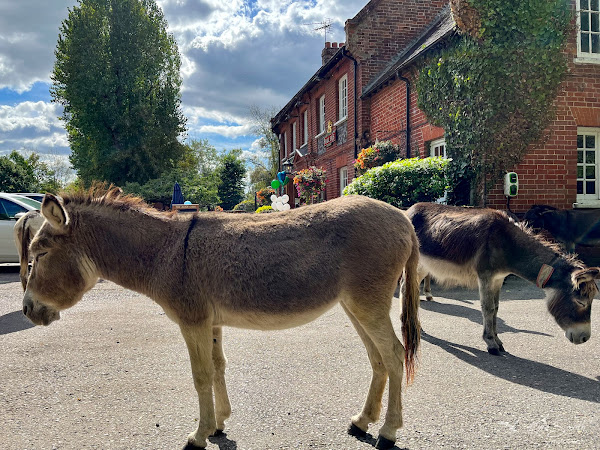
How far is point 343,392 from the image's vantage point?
3654 millimetres

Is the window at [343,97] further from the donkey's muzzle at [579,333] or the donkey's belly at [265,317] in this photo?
the donkey's belly at [265,317]

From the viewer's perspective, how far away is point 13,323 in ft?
20.3

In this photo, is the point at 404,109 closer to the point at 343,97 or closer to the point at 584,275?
the point at 343,97

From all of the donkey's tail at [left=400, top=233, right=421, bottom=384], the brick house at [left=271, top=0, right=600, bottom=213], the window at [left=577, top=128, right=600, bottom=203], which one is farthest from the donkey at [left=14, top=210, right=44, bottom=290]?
the window at [left=577, top=128, right=600, bottom=203]

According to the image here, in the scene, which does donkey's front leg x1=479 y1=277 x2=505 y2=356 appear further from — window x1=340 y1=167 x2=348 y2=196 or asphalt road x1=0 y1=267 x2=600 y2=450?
window x1=340 y1=167 x2=348 y2=196

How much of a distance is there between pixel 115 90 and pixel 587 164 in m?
29.2

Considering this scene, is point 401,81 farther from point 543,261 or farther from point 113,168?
point 113,168

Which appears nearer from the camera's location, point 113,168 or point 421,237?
point 421,237

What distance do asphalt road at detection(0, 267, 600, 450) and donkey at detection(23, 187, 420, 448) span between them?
36 centimetres

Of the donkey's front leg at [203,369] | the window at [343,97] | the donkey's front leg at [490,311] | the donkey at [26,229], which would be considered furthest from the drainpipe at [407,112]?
the donkey's front leg at [203,369]

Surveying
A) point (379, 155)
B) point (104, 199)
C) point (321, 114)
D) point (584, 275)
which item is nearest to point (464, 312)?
point (584, 275)

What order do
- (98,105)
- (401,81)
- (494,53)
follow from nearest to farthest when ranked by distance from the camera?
(494,53)
(401,81)
(98,105)

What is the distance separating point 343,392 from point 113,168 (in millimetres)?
31117

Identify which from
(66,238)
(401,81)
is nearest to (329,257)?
(66,238)
